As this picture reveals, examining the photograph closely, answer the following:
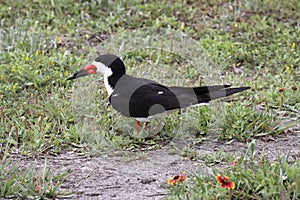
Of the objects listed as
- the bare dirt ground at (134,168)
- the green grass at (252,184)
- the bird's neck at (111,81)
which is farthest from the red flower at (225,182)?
the bird's neck at (111,81)

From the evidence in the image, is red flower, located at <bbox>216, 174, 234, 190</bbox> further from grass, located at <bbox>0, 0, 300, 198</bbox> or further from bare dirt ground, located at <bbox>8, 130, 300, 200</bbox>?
bare dirt ground, located at <bbox>8, 130, 300, 200</bbox>

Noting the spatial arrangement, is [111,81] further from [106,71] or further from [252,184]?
[252,184]

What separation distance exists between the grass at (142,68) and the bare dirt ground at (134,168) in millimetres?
134

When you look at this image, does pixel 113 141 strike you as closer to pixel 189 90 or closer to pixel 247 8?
pixel 189 90

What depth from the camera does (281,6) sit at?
8.34 m

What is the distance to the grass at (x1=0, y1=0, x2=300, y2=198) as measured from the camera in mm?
4906

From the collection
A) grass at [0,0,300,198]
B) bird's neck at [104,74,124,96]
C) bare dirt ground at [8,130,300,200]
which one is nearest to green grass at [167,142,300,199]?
grass at [0,0,300,198]

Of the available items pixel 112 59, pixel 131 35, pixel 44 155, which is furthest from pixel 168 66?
pixel 44 155

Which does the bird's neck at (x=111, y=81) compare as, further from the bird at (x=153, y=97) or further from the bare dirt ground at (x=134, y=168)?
the bare dirt ground at (x=134, y=168)

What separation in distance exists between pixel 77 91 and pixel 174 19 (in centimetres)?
249

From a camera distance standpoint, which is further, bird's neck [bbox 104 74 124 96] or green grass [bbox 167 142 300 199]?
bird's neck [bbox 104 74 124 96]

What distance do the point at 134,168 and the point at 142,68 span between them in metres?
2.26

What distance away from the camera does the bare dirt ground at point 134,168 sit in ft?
13.1

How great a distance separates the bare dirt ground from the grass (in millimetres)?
134
